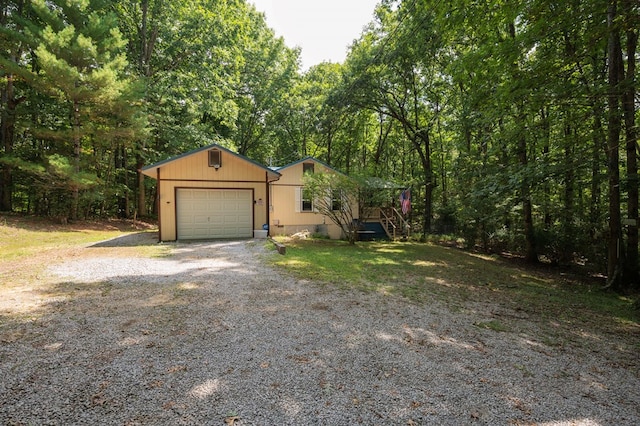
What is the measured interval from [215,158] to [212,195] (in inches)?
58.0

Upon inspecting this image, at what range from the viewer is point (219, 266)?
6.99m

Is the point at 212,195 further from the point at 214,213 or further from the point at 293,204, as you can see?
the point at 293,204

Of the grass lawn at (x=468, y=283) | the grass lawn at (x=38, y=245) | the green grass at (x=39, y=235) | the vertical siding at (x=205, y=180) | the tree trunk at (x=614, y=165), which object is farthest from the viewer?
the vertical siding at (x=205, y=180)

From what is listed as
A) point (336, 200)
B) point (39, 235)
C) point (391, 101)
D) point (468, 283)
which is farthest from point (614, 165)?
point (39, 235)

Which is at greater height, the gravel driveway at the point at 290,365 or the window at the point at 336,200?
the window at the point at 336,200

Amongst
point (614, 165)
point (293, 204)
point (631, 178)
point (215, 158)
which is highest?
point (215, 158)

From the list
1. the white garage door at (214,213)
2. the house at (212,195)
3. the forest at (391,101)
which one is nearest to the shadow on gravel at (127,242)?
the house at (212,195)

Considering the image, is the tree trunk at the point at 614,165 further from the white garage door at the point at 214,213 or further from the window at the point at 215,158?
the window at the point at 215,158

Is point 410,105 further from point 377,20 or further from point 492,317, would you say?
point 492,317

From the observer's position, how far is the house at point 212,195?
440 inches

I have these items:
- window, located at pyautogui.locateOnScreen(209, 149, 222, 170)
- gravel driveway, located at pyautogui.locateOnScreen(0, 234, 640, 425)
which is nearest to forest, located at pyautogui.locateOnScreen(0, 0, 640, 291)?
gravel driveway, located at pyautogui.locateOnScreen(0, 234, 640, 425)

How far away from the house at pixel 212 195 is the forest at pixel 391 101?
456cm

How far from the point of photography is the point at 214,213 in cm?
1189

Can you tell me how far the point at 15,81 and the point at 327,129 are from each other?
658 inches
